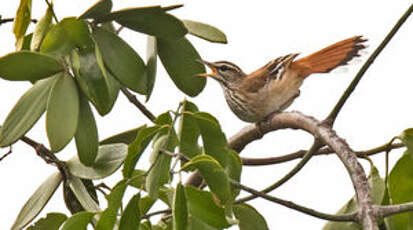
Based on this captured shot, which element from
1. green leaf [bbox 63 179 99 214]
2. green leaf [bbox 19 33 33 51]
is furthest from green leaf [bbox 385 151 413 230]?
green leaf [bbox 19 33 33 51]

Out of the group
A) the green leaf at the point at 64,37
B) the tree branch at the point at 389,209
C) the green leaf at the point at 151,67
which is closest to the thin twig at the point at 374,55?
the tree branch at the point at 389,209

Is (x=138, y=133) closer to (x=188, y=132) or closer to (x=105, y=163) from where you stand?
(x=188, y=132)

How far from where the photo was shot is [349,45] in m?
2.41

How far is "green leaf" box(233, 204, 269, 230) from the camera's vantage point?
155cm

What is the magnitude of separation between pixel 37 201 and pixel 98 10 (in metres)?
0.47

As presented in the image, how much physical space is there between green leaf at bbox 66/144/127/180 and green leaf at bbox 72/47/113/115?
0.19 metres

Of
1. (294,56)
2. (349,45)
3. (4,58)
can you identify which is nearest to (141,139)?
(4,58)

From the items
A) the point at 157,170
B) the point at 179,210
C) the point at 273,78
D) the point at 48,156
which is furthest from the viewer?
the point at 273,78

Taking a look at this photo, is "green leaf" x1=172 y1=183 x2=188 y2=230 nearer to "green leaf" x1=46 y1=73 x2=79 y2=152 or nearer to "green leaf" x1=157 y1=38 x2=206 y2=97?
"green leaf" x1=46 y1=73 x2=79 y2=152

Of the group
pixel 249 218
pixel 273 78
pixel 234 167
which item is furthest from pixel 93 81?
pixel 273 78

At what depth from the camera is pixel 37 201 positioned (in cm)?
165

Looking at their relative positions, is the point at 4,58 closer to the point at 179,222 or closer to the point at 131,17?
the point at 131,17

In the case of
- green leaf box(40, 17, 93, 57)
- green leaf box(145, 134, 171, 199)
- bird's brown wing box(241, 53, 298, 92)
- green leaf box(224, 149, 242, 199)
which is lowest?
green leaf box(224, 149, 242, 199)

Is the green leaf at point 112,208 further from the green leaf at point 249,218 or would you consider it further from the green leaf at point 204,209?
the green leaf at point 249,218
